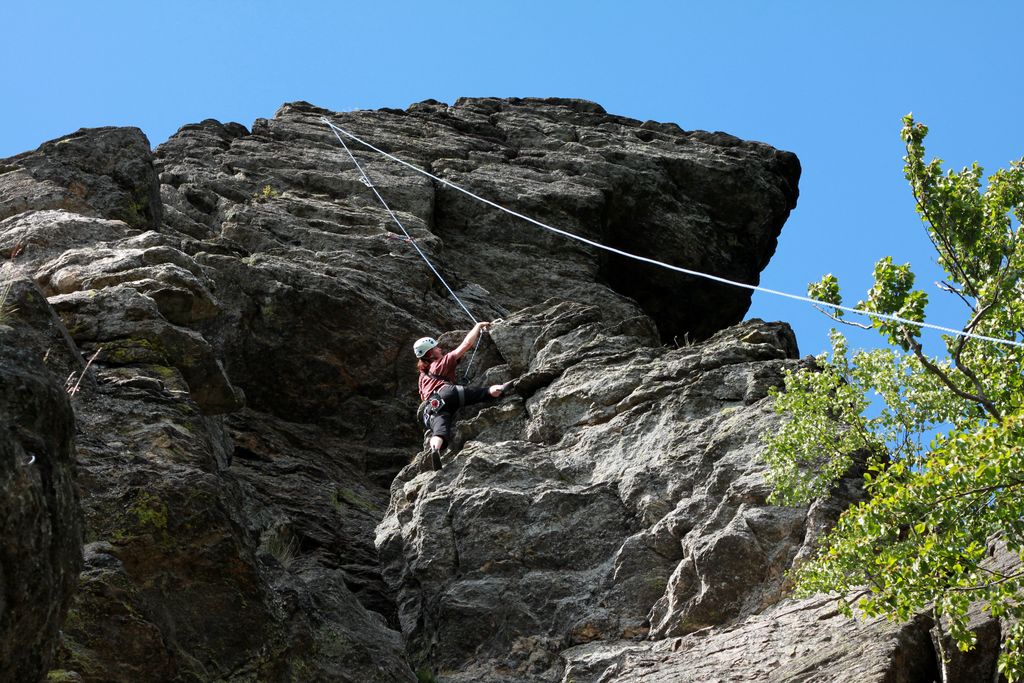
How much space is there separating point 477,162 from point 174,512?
18567 mm

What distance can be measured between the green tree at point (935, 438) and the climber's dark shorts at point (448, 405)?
5297 millimetres

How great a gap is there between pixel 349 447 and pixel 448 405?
242 cm

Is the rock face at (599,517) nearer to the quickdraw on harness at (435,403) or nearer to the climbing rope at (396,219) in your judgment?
the quickdraw on harness at (435,403)

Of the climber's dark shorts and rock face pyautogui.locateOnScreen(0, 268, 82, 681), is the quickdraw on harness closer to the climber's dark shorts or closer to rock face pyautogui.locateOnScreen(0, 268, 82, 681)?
the climber's dark shorts

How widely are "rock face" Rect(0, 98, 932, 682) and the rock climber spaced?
0.33m

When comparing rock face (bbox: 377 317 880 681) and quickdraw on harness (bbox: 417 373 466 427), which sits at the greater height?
quickdraw on harness (bbox: 417 373 466 427)

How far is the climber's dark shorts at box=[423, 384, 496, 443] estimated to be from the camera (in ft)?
60.1

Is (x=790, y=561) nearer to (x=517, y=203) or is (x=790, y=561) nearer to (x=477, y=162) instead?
(x=517, y=203)

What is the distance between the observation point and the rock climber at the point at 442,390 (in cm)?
1834

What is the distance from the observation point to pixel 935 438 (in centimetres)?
1208

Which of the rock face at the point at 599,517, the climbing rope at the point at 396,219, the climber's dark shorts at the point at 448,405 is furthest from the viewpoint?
the climbing rope at the point at 396,219

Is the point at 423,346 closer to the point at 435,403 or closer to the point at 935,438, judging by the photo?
the point at 435,403

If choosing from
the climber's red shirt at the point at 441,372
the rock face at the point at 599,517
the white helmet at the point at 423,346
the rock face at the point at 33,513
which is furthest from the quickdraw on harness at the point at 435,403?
the rock face at the point at 33,513

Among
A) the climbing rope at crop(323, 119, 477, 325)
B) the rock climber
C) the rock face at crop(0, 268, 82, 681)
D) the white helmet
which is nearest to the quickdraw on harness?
the rock climber
